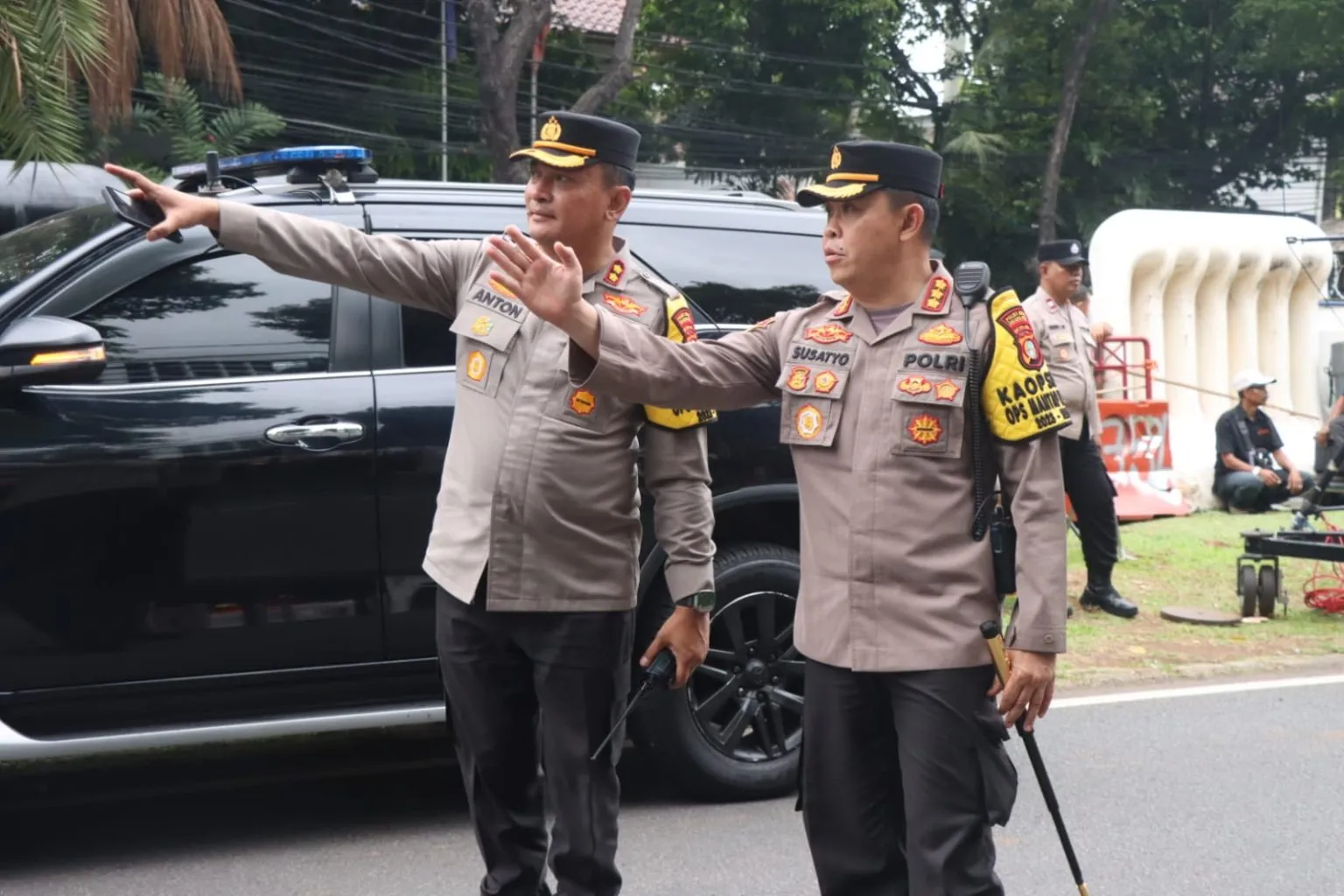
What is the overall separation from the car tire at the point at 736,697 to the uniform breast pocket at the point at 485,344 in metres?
1.49

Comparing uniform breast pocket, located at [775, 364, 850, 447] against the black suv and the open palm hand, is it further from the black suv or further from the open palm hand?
the black suv

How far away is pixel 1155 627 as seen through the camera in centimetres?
798

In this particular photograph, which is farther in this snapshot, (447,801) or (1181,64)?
(1181,64)

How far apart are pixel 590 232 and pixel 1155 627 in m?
5.57

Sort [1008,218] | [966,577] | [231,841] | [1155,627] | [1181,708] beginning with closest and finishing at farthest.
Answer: [966,577]
[231,841]
[1181,708]
[1155,627]
[1008,218]

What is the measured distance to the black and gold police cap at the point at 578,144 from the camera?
319cm

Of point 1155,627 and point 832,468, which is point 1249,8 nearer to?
point 1155,627

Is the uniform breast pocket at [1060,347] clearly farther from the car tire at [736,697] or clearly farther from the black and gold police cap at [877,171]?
the black and gold police cap at [877,171]

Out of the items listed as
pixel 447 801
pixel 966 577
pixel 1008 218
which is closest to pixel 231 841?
pixel 447 801

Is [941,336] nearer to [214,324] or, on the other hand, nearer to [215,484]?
[215,484]

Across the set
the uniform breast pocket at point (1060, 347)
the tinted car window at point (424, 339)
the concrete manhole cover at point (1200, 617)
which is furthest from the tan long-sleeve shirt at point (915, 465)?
the concrete manhole cover at point (1200, 617)

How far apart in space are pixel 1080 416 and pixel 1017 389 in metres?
5.00

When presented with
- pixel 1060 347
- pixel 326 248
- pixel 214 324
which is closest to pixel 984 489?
pixel 326 248

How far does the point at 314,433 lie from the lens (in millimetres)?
4141
